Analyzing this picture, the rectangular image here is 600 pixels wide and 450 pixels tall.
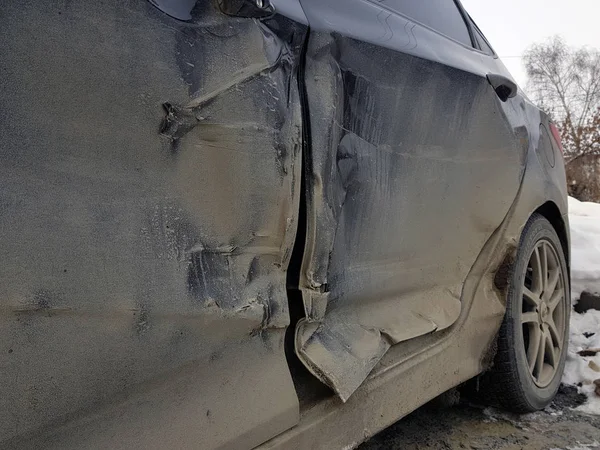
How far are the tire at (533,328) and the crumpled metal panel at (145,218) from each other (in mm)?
1301

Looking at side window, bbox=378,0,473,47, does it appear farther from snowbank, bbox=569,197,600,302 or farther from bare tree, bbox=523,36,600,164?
bare tree, bbox=523,36,600,164

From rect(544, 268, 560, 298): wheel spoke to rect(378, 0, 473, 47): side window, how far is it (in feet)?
3.63

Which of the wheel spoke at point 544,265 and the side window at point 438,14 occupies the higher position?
the side window at point 438,14

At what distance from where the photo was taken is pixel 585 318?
139 inches

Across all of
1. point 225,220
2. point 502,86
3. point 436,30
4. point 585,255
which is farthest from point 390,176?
point 585,255

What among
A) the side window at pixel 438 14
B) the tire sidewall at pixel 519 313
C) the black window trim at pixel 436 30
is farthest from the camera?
the tire sidewall at pixel 519 313

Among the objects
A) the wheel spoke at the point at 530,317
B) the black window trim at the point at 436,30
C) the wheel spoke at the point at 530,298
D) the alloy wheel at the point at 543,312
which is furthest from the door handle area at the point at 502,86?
the wheel spoke at the point at 530,317

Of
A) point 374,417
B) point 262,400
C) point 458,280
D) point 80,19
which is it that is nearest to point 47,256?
point 80,19

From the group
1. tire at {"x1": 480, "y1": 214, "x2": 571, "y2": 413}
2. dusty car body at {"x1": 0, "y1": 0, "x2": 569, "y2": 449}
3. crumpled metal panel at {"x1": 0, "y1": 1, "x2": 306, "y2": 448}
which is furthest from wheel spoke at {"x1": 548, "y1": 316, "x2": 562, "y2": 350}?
crumpled metal panel at {"x1": 0, "y1": 1, "x2": 306, "y2": 448}

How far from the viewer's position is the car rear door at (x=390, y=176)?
1472 mm

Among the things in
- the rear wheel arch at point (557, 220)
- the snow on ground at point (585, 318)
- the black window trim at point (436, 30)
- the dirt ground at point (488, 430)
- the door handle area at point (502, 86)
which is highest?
the black window trim at point (436, 30)

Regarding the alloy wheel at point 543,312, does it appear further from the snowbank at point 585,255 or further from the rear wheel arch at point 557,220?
the snowbank at point 585,255

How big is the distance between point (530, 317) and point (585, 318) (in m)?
1.19

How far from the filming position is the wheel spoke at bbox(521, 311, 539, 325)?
252cm
